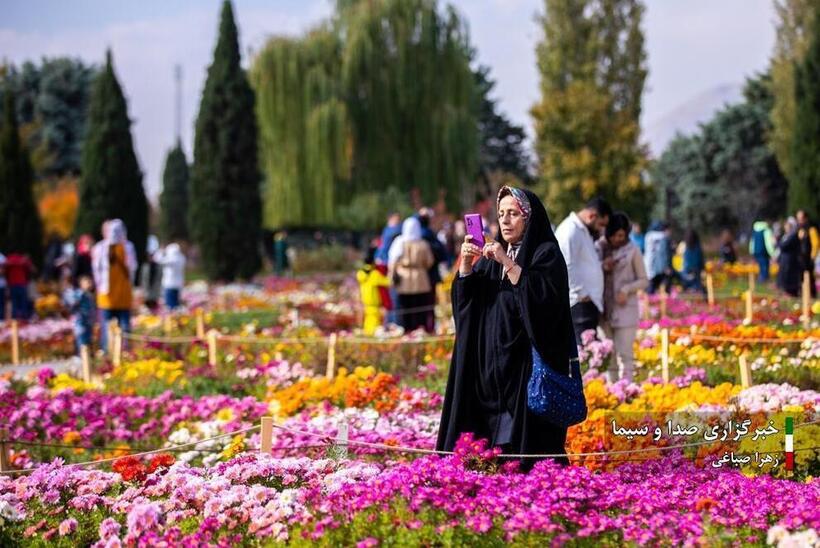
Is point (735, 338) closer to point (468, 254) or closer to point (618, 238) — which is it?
point (618, 238)

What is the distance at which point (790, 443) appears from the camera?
5875mm

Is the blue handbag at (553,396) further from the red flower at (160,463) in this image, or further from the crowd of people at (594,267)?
the red flower at (160,463)

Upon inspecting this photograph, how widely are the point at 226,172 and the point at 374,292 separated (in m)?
17.1

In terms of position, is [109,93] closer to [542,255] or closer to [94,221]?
[94,221]

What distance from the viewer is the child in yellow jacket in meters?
14.0

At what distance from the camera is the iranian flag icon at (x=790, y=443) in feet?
19.0

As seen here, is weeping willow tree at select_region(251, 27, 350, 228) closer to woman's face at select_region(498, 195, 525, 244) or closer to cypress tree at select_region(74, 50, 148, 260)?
cypress tree at select_region(74, 50, 148, 260)

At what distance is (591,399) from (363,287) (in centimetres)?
681

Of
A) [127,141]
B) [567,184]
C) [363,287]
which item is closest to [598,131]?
[567,184]

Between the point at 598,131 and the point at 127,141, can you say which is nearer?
the point at 127,141

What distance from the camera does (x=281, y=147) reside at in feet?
109

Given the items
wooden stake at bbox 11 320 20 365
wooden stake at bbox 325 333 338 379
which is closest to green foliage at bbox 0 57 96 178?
wooden stake at bbox 11 320 20 365

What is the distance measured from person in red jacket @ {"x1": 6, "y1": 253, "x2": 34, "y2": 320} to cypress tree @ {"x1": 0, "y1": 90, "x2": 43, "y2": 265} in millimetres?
8288

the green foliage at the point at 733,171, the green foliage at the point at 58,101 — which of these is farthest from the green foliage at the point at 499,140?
the green foliage at the point at 58,101
